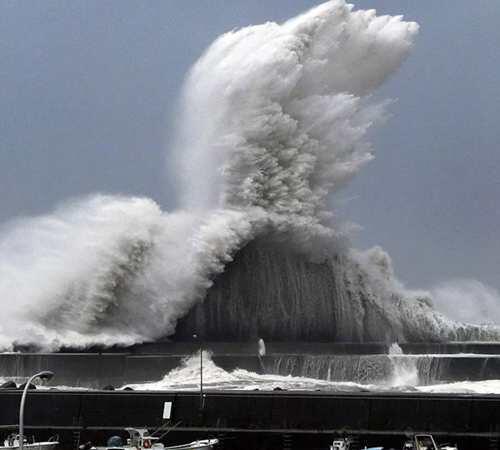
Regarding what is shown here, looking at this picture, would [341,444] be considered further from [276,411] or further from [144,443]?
[144,443]

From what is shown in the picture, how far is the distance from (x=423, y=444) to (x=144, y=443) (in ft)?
18.7

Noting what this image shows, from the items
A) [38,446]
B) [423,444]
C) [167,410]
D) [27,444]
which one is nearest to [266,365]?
[167,410]

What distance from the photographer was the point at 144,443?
21672 mm

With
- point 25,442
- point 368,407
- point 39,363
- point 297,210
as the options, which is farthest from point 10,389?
point 297,210

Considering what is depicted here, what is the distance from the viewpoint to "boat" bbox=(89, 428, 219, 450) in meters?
21.4

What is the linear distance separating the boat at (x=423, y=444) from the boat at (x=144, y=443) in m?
4.04

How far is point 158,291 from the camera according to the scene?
37438mm

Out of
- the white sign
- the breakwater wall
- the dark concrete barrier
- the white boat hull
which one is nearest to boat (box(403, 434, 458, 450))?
the dark concrete barrier

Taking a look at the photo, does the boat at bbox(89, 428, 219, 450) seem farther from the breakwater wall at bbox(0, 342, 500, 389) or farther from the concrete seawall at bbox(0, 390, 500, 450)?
the breakwater wall at bbox(0, 342, 500, 389)

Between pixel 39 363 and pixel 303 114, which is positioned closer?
pixel 39 363

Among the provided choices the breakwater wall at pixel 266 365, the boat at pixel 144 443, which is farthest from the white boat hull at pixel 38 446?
the breakwater wall at pixel 266 365

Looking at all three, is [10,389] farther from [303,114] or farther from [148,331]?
[303,114]

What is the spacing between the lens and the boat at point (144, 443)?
21359mm

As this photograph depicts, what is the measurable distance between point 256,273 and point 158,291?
354 centimetres
